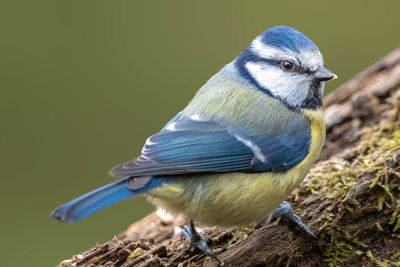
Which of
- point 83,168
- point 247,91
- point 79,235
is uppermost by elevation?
point 247,91

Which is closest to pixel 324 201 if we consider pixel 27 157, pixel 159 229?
pixel 159 229

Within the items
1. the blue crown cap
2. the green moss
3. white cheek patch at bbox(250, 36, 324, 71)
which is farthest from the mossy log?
the blue crown cap

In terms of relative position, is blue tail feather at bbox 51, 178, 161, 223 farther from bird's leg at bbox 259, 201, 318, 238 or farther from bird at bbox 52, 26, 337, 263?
bird's leg at bbox 259, 201, 318, 238

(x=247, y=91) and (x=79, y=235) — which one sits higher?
(x=247, y=91)

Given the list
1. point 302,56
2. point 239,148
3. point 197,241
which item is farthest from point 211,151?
point 302,56

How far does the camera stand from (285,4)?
5.79 m

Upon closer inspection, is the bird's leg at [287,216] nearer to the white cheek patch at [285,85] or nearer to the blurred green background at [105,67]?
the white cheek patch at [285,85]

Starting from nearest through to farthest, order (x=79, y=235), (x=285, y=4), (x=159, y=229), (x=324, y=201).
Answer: (x=324, y=201) → (x=159, y=229) → (x=79, y=235) → (x=285, y=4)

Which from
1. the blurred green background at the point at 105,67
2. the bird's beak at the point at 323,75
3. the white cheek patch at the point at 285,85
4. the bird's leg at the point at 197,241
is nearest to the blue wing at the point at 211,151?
the white cheek patch at the point at 285,85

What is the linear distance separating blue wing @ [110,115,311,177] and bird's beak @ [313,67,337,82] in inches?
11.3

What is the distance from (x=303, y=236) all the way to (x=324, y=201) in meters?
0.26

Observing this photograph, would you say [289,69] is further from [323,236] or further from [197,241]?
[197,241]

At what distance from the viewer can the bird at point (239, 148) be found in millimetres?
2637

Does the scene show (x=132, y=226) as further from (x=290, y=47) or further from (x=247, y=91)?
(x=290, y=47)
